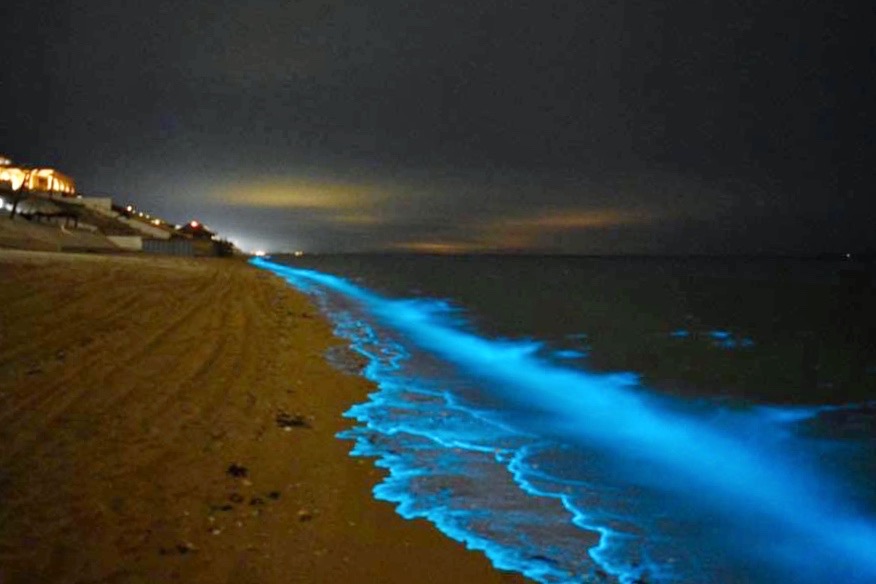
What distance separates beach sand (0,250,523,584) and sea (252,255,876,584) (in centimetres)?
44

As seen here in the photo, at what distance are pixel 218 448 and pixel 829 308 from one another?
121ft

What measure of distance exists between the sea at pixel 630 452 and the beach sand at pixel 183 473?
438 mm

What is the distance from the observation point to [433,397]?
10281 millimetres

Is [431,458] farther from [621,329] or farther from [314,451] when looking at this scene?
[621,329]

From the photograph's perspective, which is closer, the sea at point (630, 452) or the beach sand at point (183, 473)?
the beach sand at point (183, 473)

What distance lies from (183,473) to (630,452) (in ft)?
17.1

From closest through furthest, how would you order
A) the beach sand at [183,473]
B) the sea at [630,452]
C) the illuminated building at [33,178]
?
the beach sand at [183,473] → the sea at [630,452] → the illuminated building at [33,178]

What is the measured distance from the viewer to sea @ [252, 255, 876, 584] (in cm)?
511

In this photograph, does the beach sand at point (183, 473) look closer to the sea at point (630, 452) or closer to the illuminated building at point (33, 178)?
the sea at point (630, 452)

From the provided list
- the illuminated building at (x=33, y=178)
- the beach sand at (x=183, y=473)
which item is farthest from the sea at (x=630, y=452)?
the illuminated building at (x=33, y=178)

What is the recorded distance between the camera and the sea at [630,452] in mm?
5113

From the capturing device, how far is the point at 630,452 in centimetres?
816

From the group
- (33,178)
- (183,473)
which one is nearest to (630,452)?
(183,473)

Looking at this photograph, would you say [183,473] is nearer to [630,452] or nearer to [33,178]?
[630,452]
